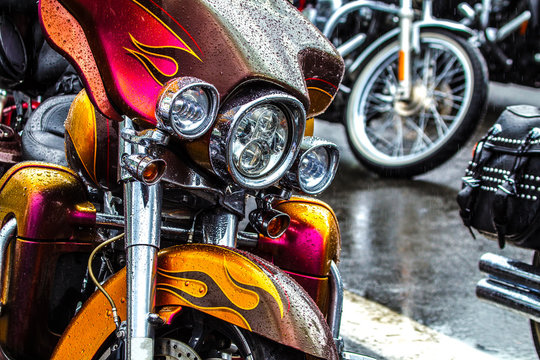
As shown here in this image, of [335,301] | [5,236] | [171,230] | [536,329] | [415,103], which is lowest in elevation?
[536,329]

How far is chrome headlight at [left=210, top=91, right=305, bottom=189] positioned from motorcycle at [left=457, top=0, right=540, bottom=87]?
558 centimetres

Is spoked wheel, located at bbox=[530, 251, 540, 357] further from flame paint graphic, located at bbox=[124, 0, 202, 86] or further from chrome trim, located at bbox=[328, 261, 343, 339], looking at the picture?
flame paint graphic, located at bbox=[124, 0, 202, 86]

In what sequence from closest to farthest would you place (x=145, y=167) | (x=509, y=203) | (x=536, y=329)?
(x=145, y=167), (x=509, y=203), (x=536, y=329)

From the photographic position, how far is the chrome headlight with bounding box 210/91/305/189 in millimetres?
1483

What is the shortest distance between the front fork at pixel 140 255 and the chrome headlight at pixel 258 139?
6.7 inches

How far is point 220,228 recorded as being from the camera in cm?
170

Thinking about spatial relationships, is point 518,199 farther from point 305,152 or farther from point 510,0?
point 510,0

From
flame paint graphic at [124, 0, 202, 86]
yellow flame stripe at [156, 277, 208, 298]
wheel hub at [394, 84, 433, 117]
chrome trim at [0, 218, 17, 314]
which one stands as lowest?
chrome trim at [0, 218, 17, 314]

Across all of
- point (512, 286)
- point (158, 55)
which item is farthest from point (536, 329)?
point (158, 55)

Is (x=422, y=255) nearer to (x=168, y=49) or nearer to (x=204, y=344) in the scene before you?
(x=204, y=344)

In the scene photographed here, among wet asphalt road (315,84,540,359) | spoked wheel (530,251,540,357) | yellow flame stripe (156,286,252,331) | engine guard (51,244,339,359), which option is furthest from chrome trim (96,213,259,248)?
spoked wheel (530,251,540,357)

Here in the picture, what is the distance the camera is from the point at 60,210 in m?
Answer: 1.95

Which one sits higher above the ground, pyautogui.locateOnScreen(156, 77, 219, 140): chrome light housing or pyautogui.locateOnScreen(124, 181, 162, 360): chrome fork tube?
pyautogui.locateOnScreen(156, 77, 219, 140): chrome light housing

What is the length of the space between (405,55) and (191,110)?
161 inches
